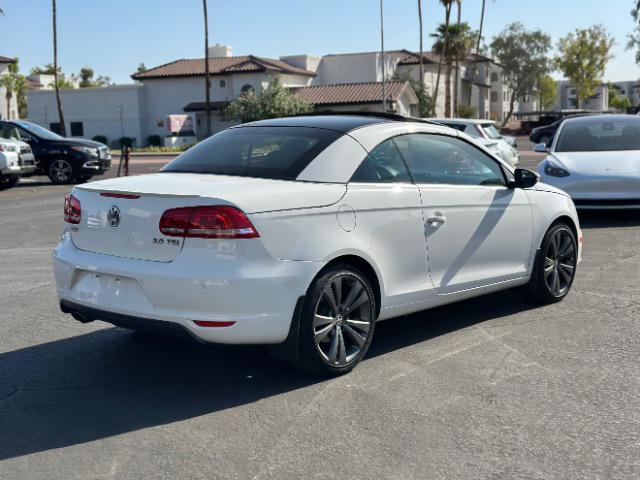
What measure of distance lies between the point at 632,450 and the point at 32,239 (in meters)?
9.53

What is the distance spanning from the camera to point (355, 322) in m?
5.24

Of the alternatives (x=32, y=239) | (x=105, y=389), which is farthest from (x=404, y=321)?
(x=32, y=239)

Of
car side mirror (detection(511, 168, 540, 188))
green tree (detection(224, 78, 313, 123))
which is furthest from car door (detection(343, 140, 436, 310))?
green tree (detection(224, 78, 313, 123))

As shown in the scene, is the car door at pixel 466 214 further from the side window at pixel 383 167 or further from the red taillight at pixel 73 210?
the red taillight at pixel 73 210

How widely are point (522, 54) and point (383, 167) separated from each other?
333 ft

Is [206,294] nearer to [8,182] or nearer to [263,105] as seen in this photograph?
[8,182]

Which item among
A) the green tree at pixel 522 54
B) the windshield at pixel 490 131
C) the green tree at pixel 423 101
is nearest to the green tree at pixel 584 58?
the green tree at pixel 522 54

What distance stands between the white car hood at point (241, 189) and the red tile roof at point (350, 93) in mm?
56003

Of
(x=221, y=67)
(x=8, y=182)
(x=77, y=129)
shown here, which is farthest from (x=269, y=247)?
(x=77, y=129)

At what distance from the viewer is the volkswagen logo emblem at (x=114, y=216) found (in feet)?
16.1

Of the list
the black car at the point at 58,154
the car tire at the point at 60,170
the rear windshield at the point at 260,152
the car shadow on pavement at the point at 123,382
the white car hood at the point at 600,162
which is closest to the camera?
the car shadow on pavement at the point at 123,382

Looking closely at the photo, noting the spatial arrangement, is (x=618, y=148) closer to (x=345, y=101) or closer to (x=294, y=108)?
(x=294, y=108)

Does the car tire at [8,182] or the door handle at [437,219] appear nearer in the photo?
the door handle at [437,219]

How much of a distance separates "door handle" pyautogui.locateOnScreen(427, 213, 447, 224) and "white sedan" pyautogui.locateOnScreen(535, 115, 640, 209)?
6.70 meters
